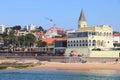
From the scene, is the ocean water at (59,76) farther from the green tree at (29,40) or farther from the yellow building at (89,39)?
the green tree at (29,40)

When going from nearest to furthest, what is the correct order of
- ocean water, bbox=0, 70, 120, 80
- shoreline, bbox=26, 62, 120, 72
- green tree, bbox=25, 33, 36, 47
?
ocean water, bbox=0, 70, 120, 80, shoreline, bbox=26, 62, 120, 72, green tree, bbox=25, 33, 36, 47

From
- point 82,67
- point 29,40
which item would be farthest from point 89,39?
point 29,40

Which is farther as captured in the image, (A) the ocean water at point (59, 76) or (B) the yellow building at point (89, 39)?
(B) the yellow building at point (89, 39)

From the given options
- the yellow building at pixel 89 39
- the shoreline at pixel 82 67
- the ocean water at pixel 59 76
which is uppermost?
the yellow building at pixel 89 39

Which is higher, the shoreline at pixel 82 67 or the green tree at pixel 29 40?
the green tree at pixel 29 40

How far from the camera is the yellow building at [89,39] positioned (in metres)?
97.1

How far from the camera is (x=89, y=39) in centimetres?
9725

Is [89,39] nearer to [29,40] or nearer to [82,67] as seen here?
[82,67]

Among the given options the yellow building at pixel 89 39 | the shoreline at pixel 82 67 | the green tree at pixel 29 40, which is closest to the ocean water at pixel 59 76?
the shoreline at pixel 82 67

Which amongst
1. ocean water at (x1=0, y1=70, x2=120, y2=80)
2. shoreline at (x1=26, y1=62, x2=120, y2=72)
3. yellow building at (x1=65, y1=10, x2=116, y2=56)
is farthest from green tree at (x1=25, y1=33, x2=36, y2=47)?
ocean water at (x1=0, y1=70, x2=120, y2=80)

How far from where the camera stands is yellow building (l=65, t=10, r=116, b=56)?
318 ft

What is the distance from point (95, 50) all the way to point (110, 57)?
795 cm

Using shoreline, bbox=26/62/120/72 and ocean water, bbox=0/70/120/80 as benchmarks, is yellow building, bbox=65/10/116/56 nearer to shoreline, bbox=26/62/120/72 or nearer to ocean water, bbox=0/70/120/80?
shoreline, bbox=26/62/120/72

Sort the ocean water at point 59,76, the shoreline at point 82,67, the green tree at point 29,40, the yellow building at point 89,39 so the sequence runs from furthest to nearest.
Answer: the green tree at point 29,40 → the yellow building at point 89,39 → the shoreline at point 82,67 → the ocean water at point 59,76
